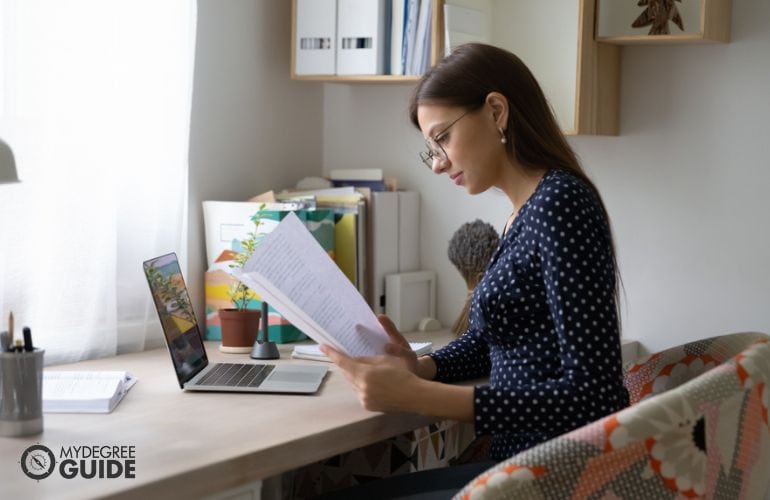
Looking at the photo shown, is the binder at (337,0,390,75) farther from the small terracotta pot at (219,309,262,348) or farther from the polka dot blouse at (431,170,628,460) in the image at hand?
the polka dot blouse at (431,170,628,460)

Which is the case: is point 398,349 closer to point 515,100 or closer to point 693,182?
point 515,100

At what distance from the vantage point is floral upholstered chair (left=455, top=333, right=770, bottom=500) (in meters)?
1.19

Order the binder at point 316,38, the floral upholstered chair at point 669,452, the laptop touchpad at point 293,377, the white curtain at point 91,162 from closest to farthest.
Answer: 1. the floral upholstered chair at point 669,452
2. the laptop touchpad at point 293,377
3. the white curtain at point 91,162
4. the binder at point 316,38

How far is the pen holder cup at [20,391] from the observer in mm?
1547

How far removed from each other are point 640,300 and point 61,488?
1.57 meters

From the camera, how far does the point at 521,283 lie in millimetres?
1649

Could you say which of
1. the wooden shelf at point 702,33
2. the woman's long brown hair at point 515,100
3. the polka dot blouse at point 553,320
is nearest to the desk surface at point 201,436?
the polka dot blouse at point 553,320

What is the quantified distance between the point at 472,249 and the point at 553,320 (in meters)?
0.91

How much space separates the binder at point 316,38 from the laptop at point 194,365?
766 mm

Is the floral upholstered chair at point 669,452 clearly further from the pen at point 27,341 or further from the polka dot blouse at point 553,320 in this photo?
the pen at point 27,341

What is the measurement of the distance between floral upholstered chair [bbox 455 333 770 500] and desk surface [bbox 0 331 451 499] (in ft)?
1.33

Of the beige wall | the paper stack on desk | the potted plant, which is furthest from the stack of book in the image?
the paper stack on desk

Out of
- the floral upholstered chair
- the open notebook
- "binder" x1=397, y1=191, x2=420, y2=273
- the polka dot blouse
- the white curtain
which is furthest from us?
"binder" x1=397, y1=191, x2=420, y2=273

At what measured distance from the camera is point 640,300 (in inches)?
99.2
